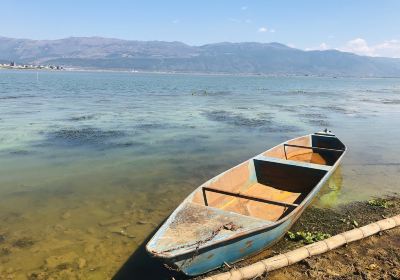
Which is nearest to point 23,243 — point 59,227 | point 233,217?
point 59,227

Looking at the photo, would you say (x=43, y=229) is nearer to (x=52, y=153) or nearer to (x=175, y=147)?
(x=52, y=153)

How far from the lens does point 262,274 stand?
8492 mm

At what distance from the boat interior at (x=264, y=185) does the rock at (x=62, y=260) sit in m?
3.46

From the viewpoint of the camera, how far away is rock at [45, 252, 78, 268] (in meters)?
9.55

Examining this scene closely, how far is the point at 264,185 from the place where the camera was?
48.4ft

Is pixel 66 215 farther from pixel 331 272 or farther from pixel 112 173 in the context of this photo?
pixel 331 272

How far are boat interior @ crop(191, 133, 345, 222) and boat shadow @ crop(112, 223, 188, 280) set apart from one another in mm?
1949

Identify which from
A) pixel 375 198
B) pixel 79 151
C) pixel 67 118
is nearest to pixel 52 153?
pixel 79 151

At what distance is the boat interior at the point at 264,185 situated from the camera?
37.1 ft

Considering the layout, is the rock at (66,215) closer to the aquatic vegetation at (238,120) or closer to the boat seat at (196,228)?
the boat seat at (196,228)

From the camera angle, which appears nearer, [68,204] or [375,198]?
[68,204]

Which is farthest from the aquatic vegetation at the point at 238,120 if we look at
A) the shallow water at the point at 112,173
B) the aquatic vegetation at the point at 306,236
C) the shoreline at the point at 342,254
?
the aquatic vegetation at the point at 306,236

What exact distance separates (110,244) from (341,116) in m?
33.1

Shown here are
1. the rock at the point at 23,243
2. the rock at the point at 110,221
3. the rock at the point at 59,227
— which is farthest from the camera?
the rock at the point at 110,221
